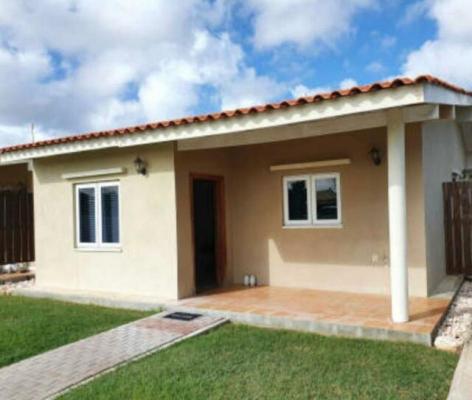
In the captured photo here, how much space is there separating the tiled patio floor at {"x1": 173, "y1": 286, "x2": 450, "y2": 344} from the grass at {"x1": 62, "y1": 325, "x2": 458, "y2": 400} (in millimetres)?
281

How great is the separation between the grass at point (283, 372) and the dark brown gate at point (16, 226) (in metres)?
11.3

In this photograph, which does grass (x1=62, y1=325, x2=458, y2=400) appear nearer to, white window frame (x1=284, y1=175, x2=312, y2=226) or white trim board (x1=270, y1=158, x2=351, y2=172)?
white window frame (x1=284, y1=175, x2=312, y2=226)

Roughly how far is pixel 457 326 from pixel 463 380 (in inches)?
98.3

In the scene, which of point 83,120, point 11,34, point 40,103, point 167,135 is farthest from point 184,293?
point 83,120

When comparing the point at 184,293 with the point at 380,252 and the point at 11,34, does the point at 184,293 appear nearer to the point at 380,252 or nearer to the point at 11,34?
the point at 380,252

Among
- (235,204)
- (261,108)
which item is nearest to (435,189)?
(235,204)

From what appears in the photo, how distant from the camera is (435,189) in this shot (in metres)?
11.1

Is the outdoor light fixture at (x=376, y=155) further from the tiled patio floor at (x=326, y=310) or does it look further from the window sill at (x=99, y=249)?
the window sill at (x=99, y=249)

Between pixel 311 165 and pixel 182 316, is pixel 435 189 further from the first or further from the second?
pixel 182 316

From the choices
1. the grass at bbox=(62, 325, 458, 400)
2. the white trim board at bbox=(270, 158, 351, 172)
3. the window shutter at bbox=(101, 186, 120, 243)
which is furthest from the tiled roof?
the grass at bbox=(62, 325, 458, 400)

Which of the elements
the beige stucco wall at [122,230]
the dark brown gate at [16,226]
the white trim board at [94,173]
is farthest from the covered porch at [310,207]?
the dark brown gate at [16,226]

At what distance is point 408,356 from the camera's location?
6430 mm

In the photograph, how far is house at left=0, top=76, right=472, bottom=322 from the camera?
9.77 metres

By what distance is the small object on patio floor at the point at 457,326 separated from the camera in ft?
22.2
